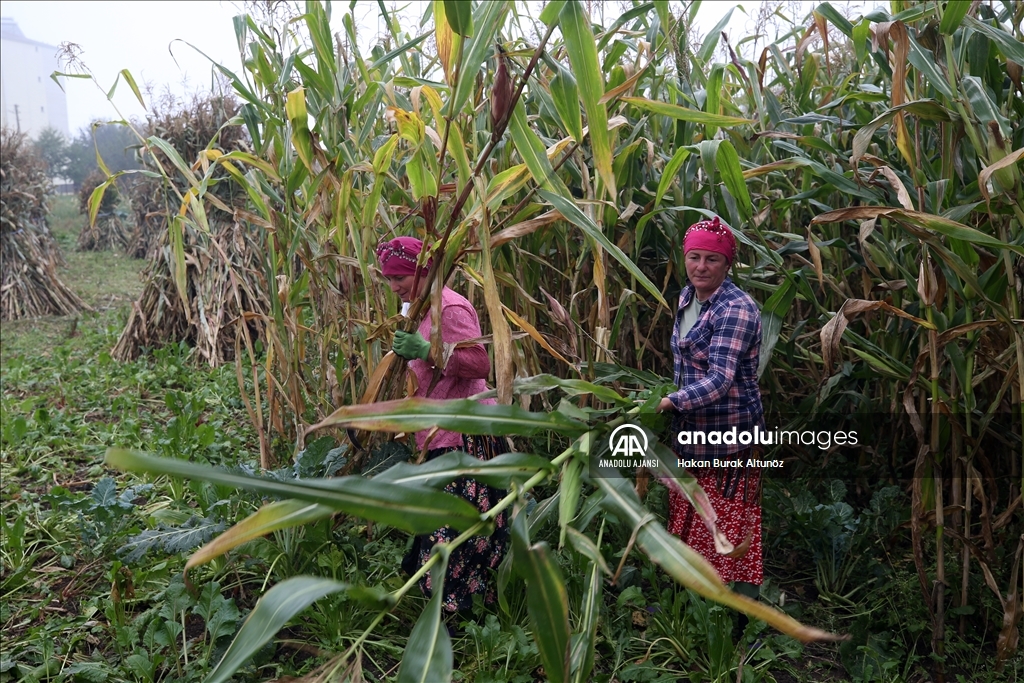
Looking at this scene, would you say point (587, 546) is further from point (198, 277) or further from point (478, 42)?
point (198, 277)

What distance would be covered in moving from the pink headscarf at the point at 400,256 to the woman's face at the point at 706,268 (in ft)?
2.35

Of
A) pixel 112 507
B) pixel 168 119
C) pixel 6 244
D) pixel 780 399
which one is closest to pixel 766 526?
pixel 780 399

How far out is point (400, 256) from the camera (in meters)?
2.03

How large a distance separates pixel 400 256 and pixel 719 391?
928mm

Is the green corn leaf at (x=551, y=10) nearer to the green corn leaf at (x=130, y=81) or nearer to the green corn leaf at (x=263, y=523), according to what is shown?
the green corn leaf at (x=263, y=523)

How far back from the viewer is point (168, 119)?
5.63 metres

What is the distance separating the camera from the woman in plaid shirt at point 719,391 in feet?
6.16

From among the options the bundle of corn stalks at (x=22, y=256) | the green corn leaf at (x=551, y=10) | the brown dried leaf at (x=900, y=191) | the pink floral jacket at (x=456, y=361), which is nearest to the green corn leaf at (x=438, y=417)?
the green corn leaf at (x=551, y=10)

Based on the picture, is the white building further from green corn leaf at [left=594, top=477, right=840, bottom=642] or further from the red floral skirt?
green corn leaf at [left=594, top=477, right=840, bottom=642]

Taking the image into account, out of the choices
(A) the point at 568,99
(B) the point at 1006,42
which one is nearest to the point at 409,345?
(A) the point at 568,99

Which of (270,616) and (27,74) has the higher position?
(27,74)

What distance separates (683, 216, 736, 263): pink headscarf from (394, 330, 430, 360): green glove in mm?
755

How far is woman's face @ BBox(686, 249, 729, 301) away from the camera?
1.91 meters

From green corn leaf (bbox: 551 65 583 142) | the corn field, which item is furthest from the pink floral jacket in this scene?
green corn leaf (bbox: 551 65 583 142)
